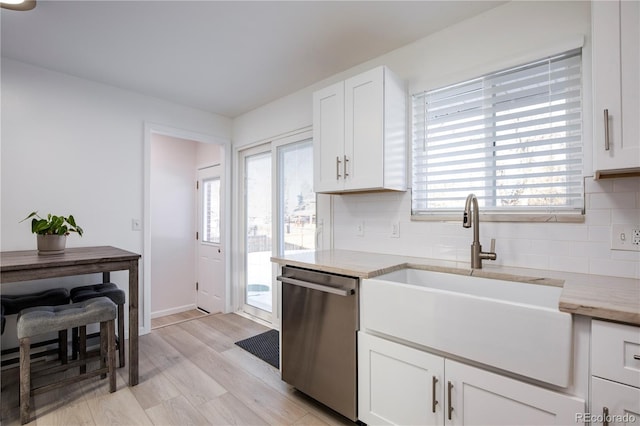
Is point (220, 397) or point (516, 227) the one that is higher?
point (516, 227)

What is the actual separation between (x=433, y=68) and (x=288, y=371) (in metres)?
2.36

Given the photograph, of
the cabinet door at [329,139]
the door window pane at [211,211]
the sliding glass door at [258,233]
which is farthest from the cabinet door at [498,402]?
the door window pane at [211,211]

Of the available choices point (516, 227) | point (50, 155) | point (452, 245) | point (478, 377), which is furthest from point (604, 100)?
point (50, 155)

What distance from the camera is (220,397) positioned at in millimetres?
2027

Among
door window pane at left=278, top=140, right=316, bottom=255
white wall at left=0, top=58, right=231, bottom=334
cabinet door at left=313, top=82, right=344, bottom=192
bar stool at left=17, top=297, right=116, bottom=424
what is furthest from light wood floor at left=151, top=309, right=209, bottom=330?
cabinet door at left=313, top=82, right=344, bottom=192

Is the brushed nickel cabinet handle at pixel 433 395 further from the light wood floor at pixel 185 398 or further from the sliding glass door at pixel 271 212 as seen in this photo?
the sliding glass door at pixel 271 212

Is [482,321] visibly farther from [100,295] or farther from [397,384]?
[100,295]

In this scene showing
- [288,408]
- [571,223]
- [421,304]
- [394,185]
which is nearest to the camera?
[421,304]

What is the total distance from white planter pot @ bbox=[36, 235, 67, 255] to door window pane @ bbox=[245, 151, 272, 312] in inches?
73.8

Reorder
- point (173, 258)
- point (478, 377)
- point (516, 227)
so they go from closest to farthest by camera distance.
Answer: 1. point (478, 377)
2. point (516, 227)
3. point (173, 258)

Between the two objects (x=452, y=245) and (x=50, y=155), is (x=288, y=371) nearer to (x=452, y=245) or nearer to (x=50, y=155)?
(x=452, y=245)

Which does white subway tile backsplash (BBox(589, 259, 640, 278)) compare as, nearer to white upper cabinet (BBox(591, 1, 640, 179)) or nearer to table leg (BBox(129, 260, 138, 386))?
white upper cabinet (BBox(591, 1, 640, 179))

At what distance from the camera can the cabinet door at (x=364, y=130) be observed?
2033mm

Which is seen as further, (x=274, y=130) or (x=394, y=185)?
(x=274, y=130)
